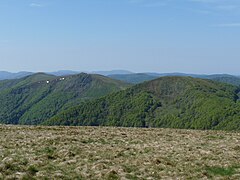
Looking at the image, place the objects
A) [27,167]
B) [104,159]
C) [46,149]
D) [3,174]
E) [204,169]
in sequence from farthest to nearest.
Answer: [46,149] → [104,159] → [204,169] → [27,167] → [3,174]

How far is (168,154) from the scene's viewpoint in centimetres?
2398

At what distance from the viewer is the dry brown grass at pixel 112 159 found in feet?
57.3

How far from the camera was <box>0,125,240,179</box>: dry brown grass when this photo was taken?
1745 cm

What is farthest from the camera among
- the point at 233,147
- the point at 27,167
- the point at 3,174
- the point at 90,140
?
the point at 90,140

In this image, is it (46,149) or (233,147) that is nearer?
(46,149)

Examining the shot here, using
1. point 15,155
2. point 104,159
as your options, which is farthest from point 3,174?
point 104,159

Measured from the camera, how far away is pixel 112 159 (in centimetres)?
2147

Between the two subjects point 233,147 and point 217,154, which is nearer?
point 217,154

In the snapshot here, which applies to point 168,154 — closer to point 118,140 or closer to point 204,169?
point 204,169

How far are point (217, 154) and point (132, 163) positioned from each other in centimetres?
782

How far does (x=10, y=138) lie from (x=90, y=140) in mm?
7132

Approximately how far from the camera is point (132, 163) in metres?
20.4

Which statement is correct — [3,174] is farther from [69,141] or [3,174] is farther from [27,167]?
[69,141]

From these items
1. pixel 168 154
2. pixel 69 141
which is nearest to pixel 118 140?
pixel 69 141
